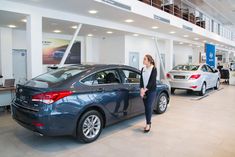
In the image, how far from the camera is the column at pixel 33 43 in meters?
5.64

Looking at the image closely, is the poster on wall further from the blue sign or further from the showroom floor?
the blue sign

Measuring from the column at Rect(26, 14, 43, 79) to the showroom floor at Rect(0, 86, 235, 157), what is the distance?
143cm

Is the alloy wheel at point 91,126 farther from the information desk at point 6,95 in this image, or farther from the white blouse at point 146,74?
the information desk at point 6,95

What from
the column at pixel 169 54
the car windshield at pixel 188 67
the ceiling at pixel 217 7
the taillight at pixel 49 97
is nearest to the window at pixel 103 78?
the taillight at pixel 49 97

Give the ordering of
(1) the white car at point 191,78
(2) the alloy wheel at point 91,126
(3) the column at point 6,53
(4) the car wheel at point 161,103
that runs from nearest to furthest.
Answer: (2) the alloy wheel at point 91,126 → (4) the car wheel at point 161,103 → (1) the white car at point 191,78 → (3) the column at point 6,53

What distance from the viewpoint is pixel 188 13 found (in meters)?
11.7

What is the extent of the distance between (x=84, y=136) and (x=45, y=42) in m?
7.16

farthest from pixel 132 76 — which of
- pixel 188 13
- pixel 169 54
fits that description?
pixel 188 13

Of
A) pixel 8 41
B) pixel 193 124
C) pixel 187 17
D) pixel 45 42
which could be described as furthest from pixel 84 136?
pixel 187 17

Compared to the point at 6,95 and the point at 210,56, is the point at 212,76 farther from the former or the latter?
the point at 6,95

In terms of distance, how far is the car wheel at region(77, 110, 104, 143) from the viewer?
11.7ft

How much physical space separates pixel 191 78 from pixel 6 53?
7.29 metres

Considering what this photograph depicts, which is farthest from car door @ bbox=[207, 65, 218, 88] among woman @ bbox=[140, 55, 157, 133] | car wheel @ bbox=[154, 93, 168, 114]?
woman @ bbox=[140, 55, 157, 133]

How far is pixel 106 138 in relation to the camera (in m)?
3.96
